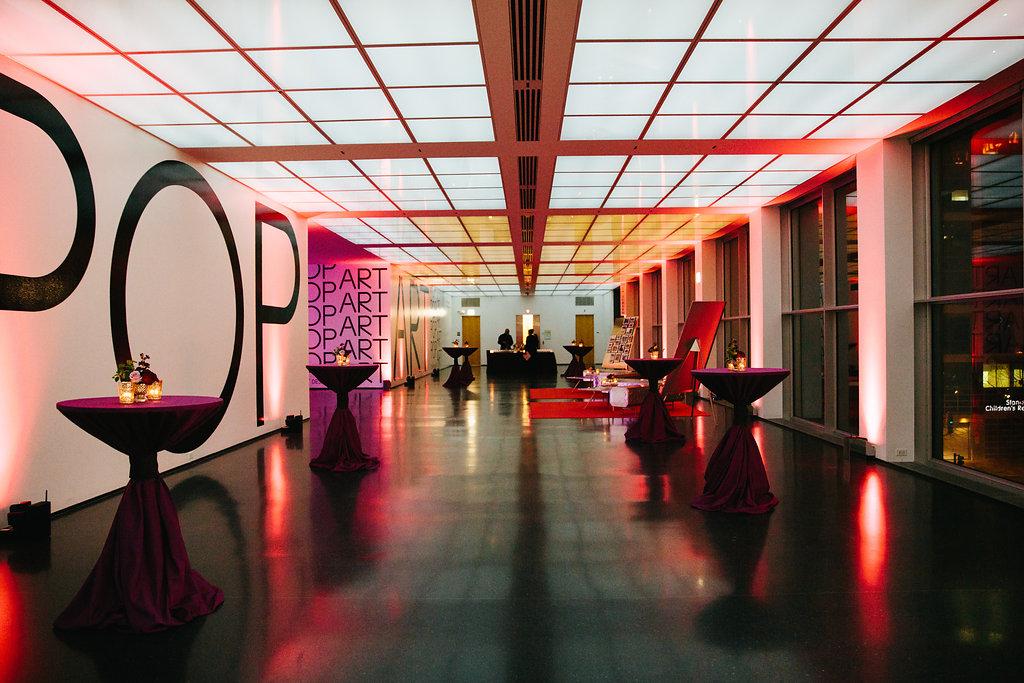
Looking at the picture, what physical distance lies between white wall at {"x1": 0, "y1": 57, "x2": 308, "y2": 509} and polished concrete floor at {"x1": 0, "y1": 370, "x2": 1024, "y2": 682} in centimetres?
64

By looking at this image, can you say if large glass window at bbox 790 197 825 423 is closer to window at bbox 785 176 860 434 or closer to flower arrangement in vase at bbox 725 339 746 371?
window at bbox 785 176 860 434

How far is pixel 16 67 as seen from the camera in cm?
509

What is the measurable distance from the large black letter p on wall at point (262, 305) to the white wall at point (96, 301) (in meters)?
0.43

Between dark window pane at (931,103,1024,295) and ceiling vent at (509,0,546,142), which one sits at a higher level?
ceiling vent at (509,0,546,142)

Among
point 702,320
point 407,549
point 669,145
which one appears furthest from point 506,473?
point 702,320

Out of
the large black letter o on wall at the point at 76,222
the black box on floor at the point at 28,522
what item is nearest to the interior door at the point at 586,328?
the large black letter o on wall at the point at 76,222

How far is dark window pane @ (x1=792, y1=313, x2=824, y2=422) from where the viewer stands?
10000mm

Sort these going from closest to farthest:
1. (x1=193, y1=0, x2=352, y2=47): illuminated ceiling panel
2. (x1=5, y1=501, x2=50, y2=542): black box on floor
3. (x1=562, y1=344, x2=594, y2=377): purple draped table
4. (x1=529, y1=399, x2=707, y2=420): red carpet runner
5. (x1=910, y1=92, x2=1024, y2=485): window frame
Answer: (x1=193, y1=0, x2=352, y2=47): illuminated ceiling panel
(x1=5, y1=501, x2=50, y2=542): black box on floor
(x1=910, y1=92, x2=1024, y2=485): window frame
(x1=529, y1=399, x2=707, y2=420): red carpet runner
(x1=562, y1=344, x2=594, y2=377): purple draped table

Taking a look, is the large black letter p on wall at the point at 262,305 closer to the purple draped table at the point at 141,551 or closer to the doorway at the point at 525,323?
the purple draped table at the point at 141,551

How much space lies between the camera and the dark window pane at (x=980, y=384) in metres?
5.87

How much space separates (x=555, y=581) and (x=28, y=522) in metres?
3.92

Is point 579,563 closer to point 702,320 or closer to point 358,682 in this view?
point 358,682

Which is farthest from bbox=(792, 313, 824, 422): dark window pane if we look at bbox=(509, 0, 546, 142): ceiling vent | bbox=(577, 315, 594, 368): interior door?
bbox=(577, 315, 594, 368): interior door

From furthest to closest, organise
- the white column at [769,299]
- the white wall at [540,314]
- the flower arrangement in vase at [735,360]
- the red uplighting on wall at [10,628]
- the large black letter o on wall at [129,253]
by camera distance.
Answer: the white wall at [540,314] → the white column at [769,299] → the large black letter o on wall at [129,253] → the flower arrangement in vase at [735,360] → the red uplighting on wall at [10,628]
